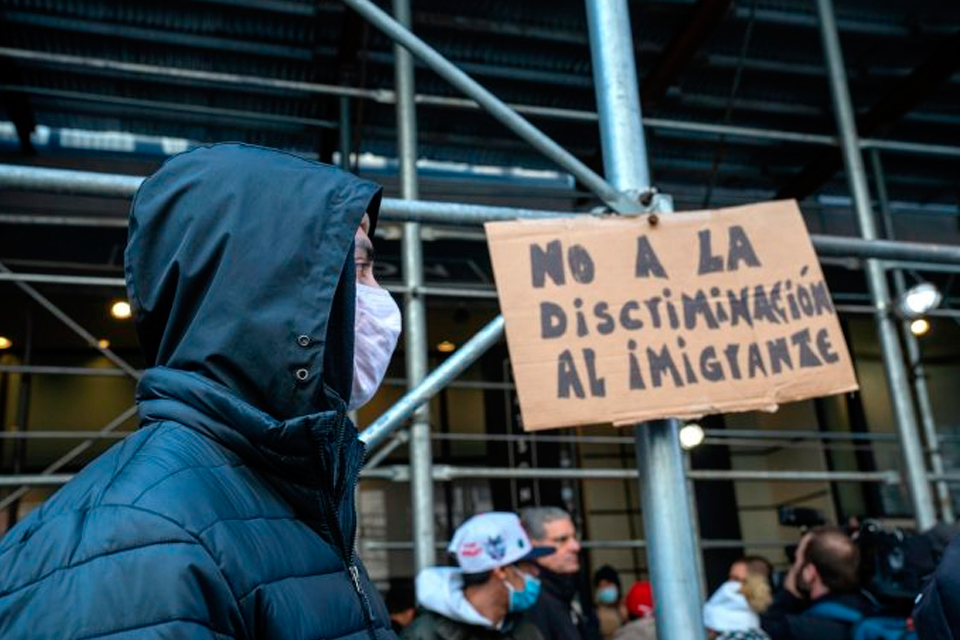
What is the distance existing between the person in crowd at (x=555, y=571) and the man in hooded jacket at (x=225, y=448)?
287 centimetres

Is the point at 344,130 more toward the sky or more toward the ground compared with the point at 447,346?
more toward the sky

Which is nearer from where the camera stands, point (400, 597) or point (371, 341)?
point (371, 341)

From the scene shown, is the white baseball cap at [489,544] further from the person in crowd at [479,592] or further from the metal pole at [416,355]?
the metal pole at [416,355]

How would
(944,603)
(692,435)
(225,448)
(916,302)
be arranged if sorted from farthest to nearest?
(692,435)
(916,302)
(944,603)
(225,448)

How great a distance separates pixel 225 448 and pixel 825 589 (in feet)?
10.6

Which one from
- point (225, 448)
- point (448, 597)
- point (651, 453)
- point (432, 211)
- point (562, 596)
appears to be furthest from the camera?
point (562, 596)

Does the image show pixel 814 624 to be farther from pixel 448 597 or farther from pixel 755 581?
pixel 755 581

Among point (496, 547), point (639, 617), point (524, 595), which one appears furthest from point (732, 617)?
point (639, 617)

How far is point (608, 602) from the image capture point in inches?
307

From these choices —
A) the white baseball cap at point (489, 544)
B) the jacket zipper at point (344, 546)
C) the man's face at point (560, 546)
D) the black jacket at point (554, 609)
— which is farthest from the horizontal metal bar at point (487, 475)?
the jacket zipper at point (344, 546)

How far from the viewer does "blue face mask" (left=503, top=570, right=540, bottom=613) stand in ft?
12.3

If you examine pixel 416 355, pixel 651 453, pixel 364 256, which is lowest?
pixel 651 453

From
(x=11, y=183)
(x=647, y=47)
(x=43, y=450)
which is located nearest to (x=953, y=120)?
(x=647, y=47)

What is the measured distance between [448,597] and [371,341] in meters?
2.23
